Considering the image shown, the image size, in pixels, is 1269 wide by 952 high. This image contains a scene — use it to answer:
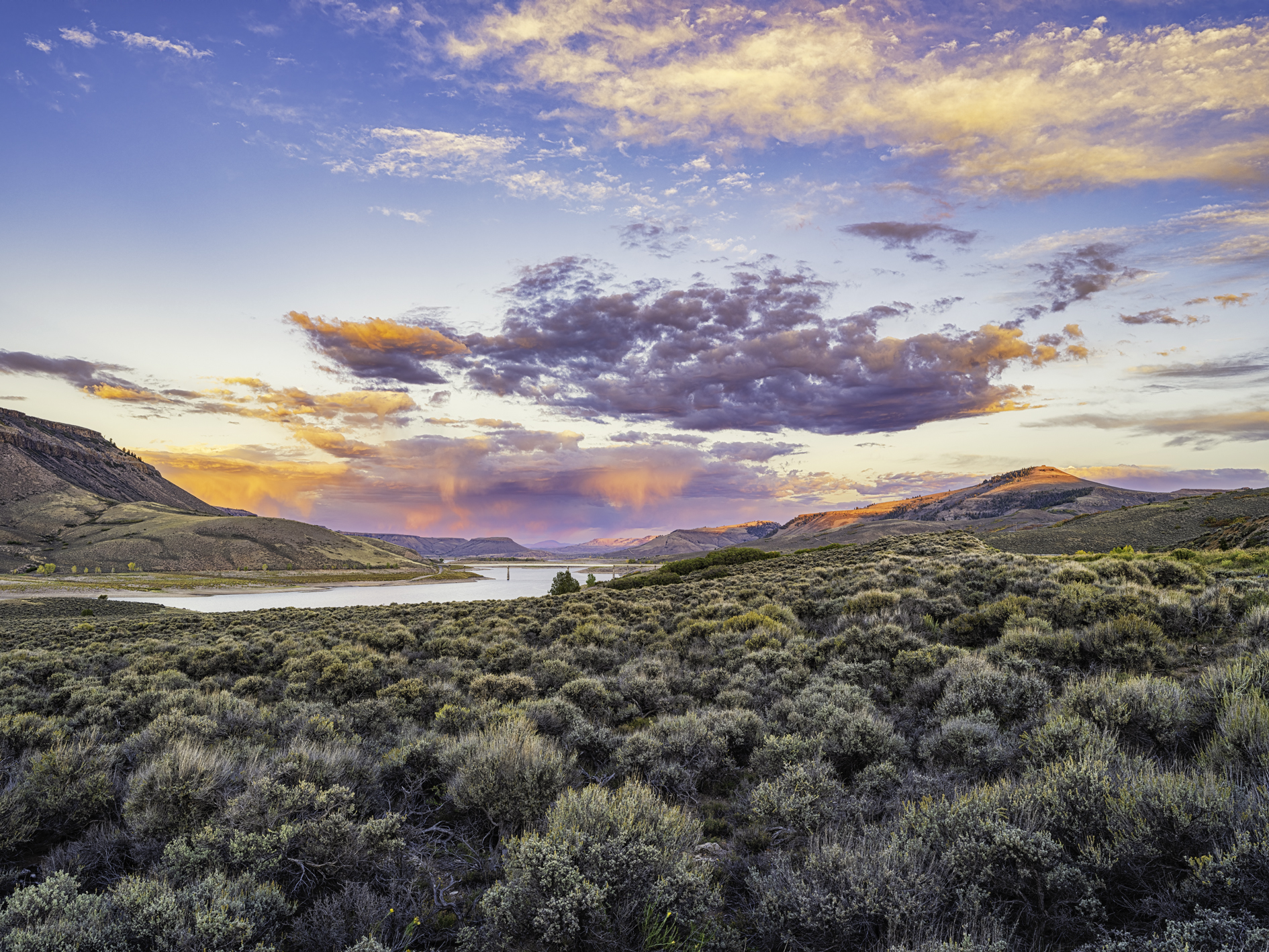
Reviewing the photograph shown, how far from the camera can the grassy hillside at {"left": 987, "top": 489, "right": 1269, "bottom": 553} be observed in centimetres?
3148

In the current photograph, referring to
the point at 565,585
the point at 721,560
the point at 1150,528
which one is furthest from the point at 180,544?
the point at 1150,528

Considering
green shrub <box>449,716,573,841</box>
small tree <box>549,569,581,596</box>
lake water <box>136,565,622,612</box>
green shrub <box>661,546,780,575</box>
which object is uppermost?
green shrub <box>449,716,573,841</box>

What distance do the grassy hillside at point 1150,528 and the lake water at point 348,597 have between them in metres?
42.0

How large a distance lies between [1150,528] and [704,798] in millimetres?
44493

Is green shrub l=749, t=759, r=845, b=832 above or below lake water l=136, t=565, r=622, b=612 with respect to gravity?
above

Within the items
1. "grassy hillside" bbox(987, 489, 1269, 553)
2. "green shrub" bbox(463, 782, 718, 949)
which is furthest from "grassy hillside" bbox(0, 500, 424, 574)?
"green shrub" bbox(463, 782, 718, 949)

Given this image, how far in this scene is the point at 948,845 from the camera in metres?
3.65

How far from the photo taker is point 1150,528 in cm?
3469

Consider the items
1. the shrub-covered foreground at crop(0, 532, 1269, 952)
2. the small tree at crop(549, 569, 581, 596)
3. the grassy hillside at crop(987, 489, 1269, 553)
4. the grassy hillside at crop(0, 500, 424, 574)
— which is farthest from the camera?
the grassy hillside at crop(0, 500, 424, 574)

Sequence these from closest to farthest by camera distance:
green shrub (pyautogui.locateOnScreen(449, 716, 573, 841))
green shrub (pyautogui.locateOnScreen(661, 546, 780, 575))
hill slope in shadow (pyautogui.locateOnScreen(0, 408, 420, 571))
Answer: green shrub (pyautogui.locateOnScreen(449, 716, 573, 841))
green shrub (pyautogui.locateOnScreen(661, 546, 780, 575))
hill slope in shadow (pyautogui.locateOnScreen(0, 408, 420, 571))

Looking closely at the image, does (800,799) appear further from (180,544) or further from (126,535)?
(126,535)

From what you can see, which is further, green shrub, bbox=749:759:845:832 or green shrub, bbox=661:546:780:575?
green shrub, bbox=661:546:780:575

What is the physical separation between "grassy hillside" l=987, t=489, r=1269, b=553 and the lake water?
42.0m

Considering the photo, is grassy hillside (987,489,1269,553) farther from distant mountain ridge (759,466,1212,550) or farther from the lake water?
distant mountain ridge (759,466,1212,550)
